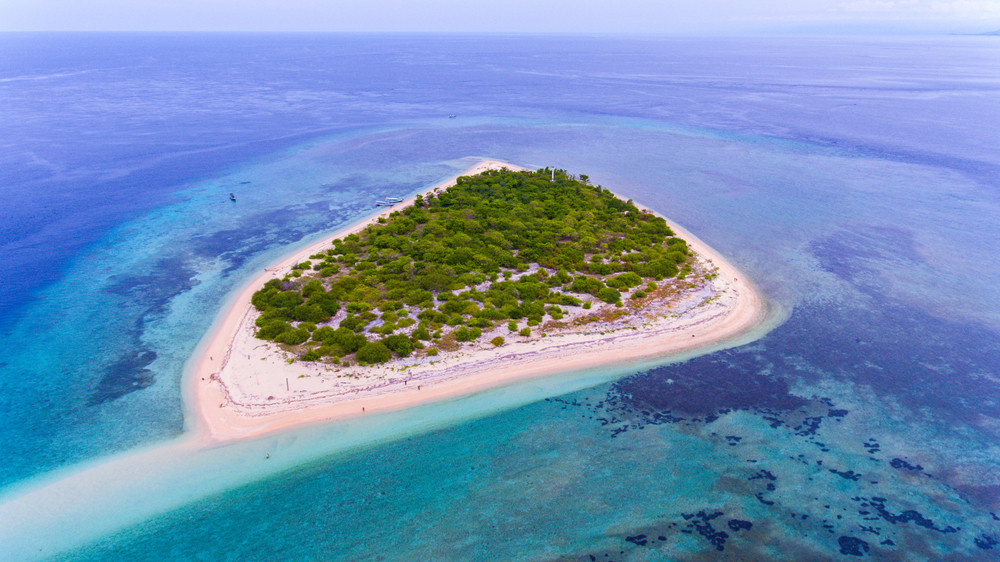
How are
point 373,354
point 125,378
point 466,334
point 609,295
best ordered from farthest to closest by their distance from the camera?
point 609,295 < point 466,334 < point 373,354 < point 125,378

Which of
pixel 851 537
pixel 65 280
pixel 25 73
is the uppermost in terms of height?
pixel 25 73

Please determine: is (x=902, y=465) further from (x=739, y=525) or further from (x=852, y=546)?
(x=739, y=525)

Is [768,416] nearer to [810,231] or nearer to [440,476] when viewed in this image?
[440,476]

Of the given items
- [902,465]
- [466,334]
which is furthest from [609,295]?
[902,465]

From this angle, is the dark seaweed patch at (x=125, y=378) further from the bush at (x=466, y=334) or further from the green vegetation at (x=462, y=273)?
the bush at (x=466, y=334)

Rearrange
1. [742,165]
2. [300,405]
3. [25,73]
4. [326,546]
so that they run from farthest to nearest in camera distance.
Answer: [25,73], [742,165], [300,405], [326,546]

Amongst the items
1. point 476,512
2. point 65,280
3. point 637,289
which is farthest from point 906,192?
point 65,280

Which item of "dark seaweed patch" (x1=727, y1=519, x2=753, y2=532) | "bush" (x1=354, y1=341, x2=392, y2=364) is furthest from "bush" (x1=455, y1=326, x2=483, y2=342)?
"dark seaweed patch" (x1=727, y1=519, x2=753, y2=532)

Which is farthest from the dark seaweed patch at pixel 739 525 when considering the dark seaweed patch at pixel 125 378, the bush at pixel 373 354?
the dark seaweed patch at pixel 125 378
